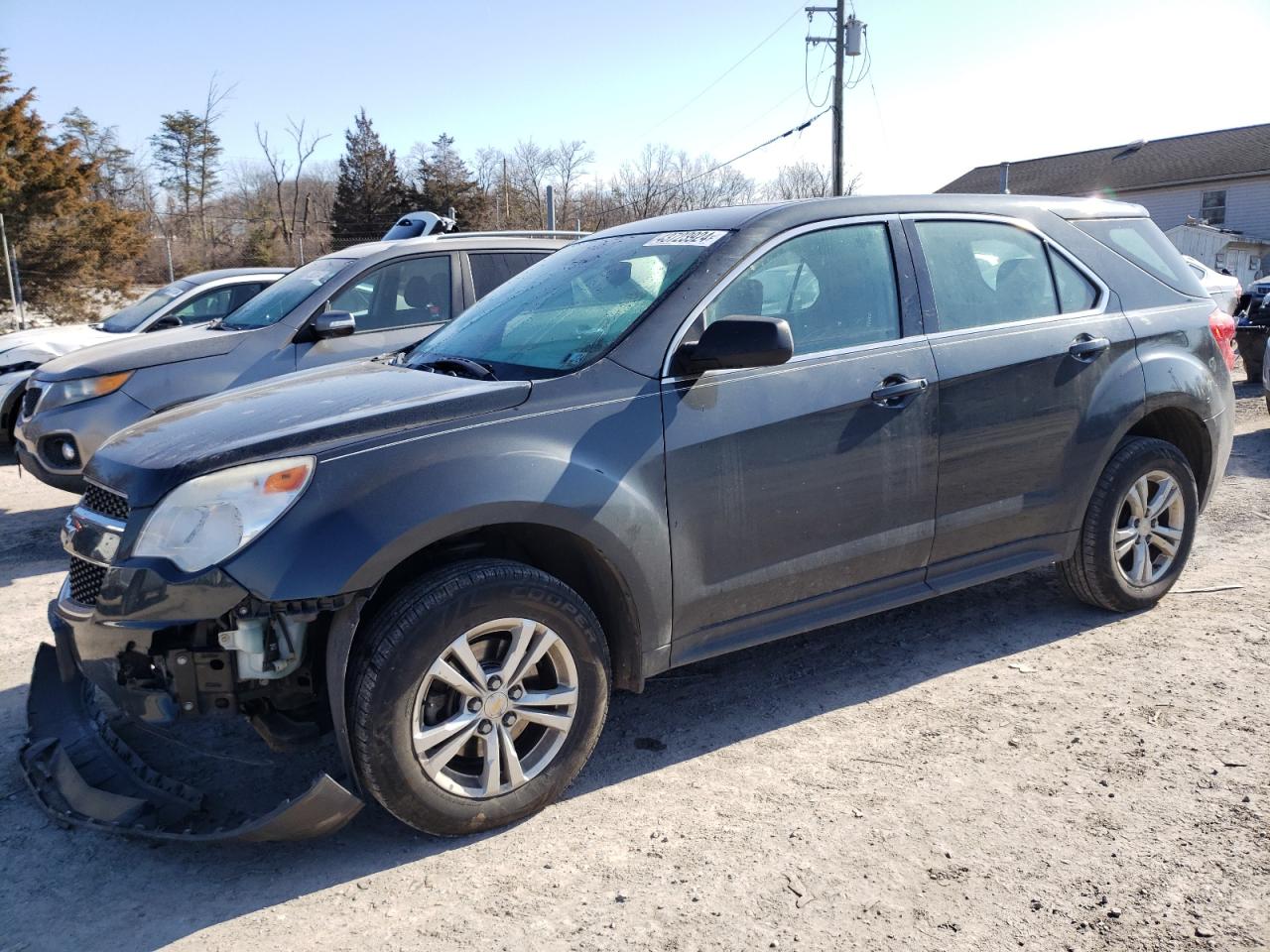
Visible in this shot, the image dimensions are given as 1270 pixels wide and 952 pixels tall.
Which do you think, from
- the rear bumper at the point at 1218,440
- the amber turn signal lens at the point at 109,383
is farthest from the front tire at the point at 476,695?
the amber turn signal lens at the point at 109,383

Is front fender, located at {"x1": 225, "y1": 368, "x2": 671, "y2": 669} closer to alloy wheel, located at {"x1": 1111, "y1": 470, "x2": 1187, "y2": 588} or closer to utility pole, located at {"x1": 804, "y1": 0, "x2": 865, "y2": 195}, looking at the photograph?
alloy wheel, located at {"x1": 1111, "y1": 470, "x2": 1187, "y2": 588}

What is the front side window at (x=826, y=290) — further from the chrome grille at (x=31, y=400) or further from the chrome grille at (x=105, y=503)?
the chrome grille at (x=31, y=400)

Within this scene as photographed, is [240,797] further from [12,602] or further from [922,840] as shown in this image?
[12,602]

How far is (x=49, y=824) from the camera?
3178 millimetres

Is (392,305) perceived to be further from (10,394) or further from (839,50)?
(839,50)

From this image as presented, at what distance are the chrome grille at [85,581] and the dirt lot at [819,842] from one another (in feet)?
2.54

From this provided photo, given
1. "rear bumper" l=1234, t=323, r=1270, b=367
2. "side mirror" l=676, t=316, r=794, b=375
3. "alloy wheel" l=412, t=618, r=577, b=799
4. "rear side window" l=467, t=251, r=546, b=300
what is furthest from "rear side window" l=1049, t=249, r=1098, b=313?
"rear bumper" l=1234, t=323, r=1270, b=367

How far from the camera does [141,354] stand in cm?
667

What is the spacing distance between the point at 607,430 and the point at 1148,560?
2967 mm

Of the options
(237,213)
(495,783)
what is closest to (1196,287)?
(495,783)

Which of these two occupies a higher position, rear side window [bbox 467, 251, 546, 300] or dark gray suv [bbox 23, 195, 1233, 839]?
rear side window [bbox 467, 251, 546, 300]

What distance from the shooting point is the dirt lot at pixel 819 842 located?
2.61m

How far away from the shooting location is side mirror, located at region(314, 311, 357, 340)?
646 centimetres

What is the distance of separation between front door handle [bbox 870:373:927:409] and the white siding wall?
4117 cm
